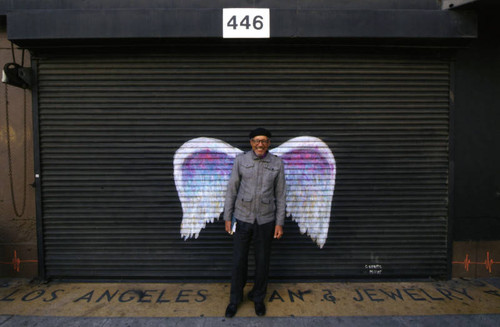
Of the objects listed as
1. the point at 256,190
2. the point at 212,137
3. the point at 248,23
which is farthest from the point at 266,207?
the point at 248,23

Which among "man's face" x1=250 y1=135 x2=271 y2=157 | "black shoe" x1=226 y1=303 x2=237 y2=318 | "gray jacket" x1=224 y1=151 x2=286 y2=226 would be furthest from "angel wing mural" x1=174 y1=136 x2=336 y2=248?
"black shoe" x1=226 y1=303 x2=237 y2=318

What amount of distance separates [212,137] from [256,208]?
140 cm

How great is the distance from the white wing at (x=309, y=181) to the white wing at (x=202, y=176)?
83 centimetres

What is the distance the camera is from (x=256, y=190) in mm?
3312

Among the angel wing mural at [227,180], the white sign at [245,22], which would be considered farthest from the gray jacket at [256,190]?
the white sign at [245,22]

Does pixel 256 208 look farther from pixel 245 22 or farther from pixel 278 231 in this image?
pixel 245 22

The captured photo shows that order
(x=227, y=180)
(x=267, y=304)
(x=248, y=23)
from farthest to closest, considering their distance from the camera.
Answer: (x=227, y=180) → (x=248, y=23) → (x=267, y=304)

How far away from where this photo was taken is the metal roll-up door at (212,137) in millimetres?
4148

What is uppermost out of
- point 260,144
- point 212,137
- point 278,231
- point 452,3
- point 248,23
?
point 452,3

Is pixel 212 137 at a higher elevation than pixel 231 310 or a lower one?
higher

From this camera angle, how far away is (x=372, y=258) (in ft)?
13.8

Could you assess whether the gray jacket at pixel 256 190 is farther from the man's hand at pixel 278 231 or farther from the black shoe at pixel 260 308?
the black shoe at pixel 260 308

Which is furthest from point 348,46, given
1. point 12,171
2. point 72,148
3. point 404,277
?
point 12,171

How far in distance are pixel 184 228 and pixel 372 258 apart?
2.86 meters
